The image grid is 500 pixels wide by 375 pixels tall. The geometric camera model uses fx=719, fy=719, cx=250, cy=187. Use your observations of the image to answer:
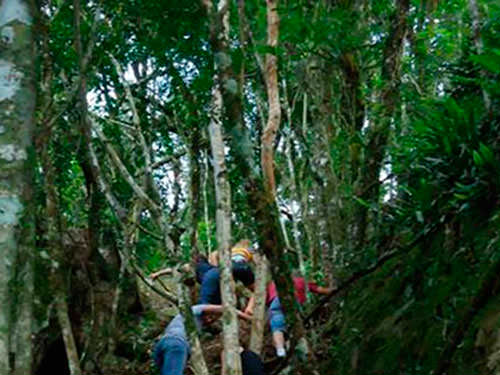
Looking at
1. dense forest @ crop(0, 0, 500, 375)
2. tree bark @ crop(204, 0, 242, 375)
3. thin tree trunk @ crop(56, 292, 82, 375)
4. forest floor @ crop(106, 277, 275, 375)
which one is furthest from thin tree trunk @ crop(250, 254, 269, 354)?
thin tree trunk @ crop(56, 292, 82, 375)

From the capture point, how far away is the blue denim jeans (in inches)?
241

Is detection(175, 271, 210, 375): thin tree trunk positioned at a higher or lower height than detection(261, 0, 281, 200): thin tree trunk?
lower

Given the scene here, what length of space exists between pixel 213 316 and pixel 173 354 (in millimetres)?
953

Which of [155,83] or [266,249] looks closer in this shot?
[266,249]

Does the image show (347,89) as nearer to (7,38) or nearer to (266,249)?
(266,249)

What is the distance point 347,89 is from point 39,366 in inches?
211

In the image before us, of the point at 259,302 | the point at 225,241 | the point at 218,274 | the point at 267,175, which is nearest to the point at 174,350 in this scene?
the point at 218,274

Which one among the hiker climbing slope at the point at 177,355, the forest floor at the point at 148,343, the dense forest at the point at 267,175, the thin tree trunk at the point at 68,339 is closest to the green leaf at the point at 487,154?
the dense forest at the point at 267,175

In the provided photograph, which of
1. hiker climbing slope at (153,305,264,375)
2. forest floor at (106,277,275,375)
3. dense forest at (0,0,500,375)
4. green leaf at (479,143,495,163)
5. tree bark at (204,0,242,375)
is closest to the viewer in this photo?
dense forest at (0,0,500,375)

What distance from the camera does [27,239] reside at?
365 cm

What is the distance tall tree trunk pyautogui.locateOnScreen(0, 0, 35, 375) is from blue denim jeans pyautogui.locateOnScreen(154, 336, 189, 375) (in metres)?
2.56

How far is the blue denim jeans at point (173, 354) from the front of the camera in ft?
20.0

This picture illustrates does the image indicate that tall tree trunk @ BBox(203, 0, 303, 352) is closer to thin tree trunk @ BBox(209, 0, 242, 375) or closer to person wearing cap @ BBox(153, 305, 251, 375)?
thin tree trunk @ BBox(209, 0, 242, 375)

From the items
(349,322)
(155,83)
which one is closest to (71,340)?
(349,322)
